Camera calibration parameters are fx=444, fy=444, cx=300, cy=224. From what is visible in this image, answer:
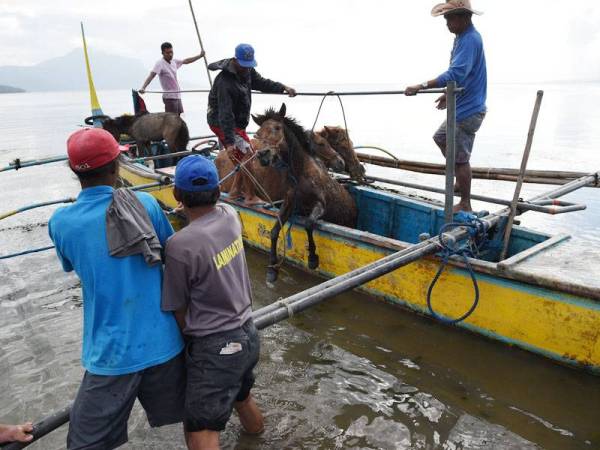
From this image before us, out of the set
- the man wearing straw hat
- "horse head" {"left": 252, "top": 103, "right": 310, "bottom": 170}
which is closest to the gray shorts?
the man wearing straw hat

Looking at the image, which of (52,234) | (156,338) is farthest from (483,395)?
(52,234)

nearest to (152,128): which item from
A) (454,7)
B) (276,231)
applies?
(276,231)

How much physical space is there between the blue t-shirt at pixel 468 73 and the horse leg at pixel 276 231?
257 cm

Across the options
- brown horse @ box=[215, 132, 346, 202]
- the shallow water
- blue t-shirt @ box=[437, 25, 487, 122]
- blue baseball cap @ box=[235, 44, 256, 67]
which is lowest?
the shallow water

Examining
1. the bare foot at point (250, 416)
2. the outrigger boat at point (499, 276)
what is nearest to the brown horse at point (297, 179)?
the outrigger boat at point (499, 276)

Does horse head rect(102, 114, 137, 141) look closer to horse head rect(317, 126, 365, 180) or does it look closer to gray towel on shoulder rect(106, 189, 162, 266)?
horse head rect(317, 126, 365, 180)

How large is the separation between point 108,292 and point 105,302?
2.2 inches

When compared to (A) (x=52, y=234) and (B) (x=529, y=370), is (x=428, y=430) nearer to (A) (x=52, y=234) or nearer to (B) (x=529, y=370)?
(B) (x=529, y=370)

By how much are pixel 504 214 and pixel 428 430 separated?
2.77 m

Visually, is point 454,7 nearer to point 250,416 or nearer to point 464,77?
point 464,77

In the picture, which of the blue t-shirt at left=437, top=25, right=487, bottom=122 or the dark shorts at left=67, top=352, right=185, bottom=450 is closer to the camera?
the dark shorts at left=67, top=352, right=185, bottom=450

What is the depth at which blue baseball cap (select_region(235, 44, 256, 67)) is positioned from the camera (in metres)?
6.43

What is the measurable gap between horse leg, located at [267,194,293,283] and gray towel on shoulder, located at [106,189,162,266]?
4.13 m

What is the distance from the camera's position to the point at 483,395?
164 inches
